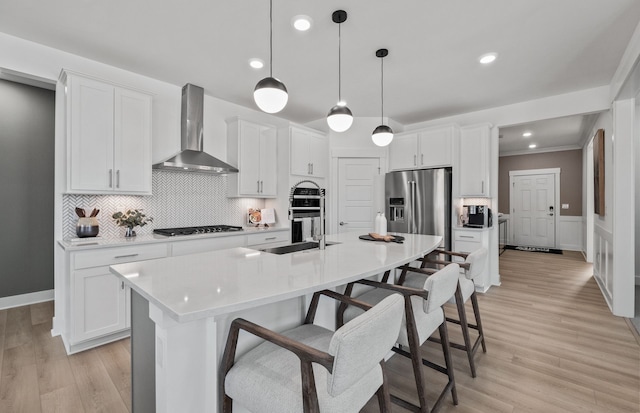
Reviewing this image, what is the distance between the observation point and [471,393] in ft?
6.28

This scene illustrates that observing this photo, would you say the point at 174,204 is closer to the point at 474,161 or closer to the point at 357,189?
the point at 357,189

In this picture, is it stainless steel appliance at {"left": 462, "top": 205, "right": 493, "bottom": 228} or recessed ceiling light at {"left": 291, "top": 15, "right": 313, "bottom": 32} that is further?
stainless steel appliance at {"left": 462, "top": 205, "right": 493, "bottom": 228}

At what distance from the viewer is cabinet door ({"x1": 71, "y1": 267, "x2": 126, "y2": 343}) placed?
2412 mm

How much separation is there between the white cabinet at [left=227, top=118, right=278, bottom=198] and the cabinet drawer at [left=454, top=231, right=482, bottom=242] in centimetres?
276

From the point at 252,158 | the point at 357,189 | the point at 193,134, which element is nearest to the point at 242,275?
the point at 193,134

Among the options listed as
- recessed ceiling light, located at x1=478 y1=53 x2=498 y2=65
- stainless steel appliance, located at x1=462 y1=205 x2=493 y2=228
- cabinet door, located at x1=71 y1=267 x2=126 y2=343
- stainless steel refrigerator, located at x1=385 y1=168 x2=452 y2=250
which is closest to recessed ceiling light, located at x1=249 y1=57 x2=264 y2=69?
recessed ceiling light, located at x1=478 y1=53 x2=498 y2=65

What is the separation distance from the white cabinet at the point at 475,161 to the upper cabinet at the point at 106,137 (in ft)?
13.7

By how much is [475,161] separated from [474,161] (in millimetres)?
15

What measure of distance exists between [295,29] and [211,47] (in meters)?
0.86

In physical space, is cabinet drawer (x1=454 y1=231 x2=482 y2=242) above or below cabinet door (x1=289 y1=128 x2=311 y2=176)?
below

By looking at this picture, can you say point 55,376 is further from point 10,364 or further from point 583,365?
point 583,365

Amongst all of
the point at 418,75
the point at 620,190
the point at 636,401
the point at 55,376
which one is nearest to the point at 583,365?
the point at 636,401

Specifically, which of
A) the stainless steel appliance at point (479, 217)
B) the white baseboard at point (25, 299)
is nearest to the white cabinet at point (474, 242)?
the stainless steel appliance at point (479, 217)

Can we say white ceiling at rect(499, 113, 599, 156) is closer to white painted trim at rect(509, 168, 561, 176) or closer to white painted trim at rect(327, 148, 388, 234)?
white painted trim at rect(509, 168, 561, 176)
